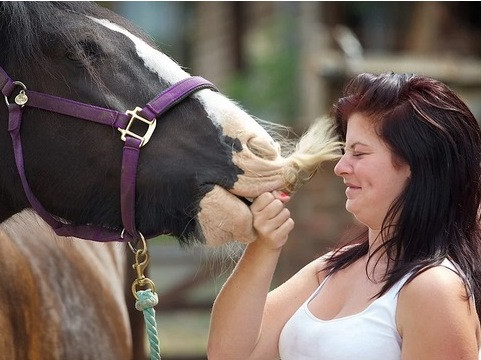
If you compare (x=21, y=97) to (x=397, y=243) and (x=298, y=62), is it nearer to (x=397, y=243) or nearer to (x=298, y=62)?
(x=397, y=243)

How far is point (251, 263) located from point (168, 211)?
248 mm

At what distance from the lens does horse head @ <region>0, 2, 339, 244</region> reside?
7.64 ft

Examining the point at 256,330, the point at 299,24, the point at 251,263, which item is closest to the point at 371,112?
the point at 251,263

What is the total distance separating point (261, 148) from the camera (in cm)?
233

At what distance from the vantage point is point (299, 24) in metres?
10.0

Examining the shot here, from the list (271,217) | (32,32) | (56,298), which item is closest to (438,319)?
(271,217)

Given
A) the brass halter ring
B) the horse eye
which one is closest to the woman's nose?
the horse eye

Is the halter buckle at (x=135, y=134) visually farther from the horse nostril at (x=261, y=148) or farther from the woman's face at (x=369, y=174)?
the woman's face at (x=369, y=174)

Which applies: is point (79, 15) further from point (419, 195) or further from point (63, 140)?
point (419, 195)

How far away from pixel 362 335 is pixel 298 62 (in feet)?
26.3

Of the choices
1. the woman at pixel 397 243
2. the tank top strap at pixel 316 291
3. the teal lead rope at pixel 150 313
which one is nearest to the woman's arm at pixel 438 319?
the woman at pixel 397 243

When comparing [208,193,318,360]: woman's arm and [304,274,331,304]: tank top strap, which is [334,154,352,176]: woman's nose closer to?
[208,193,318,360]: woman's arm

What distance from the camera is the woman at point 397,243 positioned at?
2117mm

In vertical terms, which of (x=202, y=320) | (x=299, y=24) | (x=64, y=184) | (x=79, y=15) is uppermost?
(x=79, y=15)
